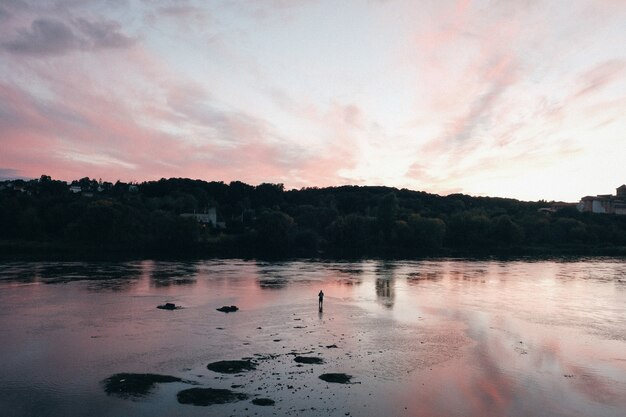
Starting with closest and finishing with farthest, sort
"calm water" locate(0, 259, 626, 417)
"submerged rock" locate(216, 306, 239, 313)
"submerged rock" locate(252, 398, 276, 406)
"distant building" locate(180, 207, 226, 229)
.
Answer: "submerged rock" locate(252, 398, 276, 406) < "calm water" locate(0, 259, 626, 417) < "submerged rock" locate(216, 306, 239, 313) < "distant building" locate(180, 207, 226, 229)

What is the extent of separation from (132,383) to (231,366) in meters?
5.49

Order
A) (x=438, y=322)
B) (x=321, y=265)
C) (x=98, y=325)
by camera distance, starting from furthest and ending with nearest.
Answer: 1. (x=321, y=265)
2. (x=438, y=322)
3. (x=98, y=325)

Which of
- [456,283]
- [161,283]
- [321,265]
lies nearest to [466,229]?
[321,265]

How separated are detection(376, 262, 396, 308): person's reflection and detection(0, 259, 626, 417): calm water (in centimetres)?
69

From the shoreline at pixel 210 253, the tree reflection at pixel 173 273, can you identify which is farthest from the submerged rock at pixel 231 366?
the shoreline at pixel 210 253

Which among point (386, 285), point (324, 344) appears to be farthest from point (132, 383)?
point (386, 285)

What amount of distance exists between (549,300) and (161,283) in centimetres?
→ 4926

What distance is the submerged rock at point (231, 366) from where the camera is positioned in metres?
27.3

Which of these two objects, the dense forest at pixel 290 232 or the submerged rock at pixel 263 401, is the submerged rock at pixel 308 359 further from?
the dense forest at pixel 290 232

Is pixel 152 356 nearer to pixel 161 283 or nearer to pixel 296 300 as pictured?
pixel 296 300

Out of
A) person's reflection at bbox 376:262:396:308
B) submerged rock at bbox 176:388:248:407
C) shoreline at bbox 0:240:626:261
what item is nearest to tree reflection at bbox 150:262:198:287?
shoreline at bbox 0:240:626:261

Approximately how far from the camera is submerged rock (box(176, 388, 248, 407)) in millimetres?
22750

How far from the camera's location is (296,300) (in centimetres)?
5244

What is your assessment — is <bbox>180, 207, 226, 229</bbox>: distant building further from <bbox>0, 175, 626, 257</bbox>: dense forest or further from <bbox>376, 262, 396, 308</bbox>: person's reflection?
<bbox>376, 262, 396, 308</bbox>: person's reflection
